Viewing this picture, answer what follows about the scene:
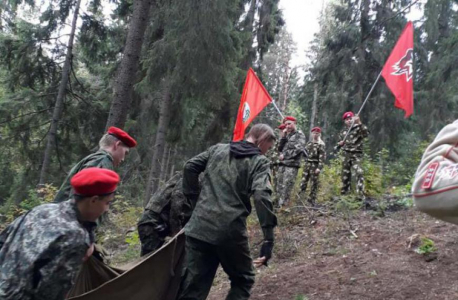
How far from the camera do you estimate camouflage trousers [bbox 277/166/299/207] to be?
9531 mm

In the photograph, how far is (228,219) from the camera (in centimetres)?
403

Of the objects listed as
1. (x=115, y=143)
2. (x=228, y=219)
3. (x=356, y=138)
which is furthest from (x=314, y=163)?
(x=115, y=143)

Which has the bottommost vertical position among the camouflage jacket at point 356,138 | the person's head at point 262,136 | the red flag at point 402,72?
the person's head at point 262,136

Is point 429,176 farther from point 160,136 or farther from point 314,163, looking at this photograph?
point 160,136

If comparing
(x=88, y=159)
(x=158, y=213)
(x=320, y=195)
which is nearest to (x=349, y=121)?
(x=320, y=195)

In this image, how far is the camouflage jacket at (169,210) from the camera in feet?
15.3

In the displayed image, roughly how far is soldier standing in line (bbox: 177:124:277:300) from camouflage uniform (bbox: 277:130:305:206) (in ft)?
17.3

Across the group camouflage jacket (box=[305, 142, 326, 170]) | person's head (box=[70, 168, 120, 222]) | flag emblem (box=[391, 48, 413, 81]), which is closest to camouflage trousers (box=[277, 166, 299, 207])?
camouflage jacket (box=[305, 142, 326, 170])

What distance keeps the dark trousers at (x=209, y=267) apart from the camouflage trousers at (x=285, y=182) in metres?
5.30

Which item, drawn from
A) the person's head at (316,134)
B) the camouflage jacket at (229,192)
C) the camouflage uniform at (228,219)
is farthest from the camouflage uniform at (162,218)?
the person's head at (316,134)

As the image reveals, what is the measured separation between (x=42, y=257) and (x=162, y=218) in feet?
8.00

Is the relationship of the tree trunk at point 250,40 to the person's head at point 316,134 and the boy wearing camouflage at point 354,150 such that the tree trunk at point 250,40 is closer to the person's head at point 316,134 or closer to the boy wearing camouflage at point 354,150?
the person's head at point 316,134

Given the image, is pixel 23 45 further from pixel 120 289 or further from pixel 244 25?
pixel 120 289

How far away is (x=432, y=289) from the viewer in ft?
16.6
